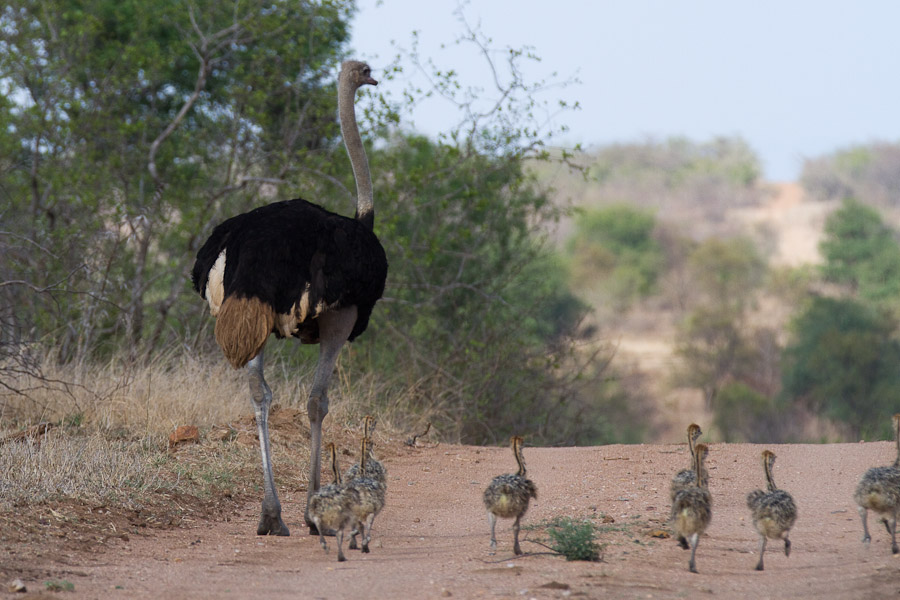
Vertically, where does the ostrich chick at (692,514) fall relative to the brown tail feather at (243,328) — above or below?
below

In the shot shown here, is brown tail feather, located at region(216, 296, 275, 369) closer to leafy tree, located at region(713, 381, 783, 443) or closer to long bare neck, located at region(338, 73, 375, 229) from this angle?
long bare neck, located at region(338, 73, 375, 229)

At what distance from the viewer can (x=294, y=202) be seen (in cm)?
626

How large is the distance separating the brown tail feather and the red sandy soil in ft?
3.15

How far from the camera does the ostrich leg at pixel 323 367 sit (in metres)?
6.04

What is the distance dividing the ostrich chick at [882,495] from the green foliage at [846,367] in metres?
19.3

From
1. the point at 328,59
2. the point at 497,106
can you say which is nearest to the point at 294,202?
the point at 497,106

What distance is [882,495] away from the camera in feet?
18.1

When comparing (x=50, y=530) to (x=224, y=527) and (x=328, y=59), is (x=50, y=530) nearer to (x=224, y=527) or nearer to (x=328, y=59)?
(x=224, y=527)

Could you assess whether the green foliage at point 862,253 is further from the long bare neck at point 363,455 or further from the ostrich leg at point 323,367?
the ostrich leg at point 323,367

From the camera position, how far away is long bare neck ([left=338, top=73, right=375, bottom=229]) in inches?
269

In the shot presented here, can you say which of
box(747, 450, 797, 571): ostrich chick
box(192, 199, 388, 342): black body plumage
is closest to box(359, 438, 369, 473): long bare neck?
box(192, 199, 388, 342): black body plumage

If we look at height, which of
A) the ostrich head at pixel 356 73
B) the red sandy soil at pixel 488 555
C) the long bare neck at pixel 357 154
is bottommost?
the red sandy soil at pixel 488 555

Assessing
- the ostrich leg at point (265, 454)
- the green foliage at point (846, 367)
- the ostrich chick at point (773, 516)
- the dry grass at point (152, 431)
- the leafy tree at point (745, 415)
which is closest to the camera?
the ostrich chick at point (773, 516)

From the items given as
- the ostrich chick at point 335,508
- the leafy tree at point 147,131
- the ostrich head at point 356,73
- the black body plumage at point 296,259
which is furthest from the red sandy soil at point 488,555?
the leafy tree at point 147,131
